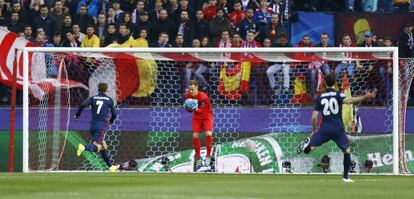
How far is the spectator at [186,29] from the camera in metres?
26.8

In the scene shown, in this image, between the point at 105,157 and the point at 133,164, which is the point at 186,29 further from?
the point at 105,157

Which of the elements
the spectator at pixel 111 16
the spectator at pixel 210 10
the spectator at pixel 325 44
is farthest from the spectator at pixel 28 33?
the spectator at pixel 325 44

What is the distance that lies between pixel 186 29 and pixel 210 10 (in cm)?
110

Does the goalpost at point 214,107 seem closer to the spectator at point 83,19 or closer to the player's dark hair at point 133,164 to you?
the player's dark hair at point 133,164

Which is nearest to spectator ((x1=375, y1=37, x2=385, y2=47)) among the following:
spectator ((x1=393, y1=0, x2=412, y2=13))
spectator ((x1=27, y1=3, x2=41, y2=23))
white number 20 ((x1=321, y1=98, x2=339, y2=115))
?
spectator ((x1=393, y1=0, x2=412, y2=13))

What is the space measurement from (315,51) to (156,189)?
8314 millimetres

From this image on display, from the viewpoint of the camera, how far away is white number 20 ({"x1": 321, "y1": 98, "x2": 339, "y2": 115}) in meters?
20.2

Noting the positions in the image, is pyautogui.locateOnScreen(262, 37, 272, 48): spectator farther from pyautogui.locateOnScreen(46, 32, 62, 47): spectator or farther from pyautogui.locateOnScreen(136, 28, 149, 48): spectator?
pyautogui.locateOnScreen(46, 32, 62, 47): spectator

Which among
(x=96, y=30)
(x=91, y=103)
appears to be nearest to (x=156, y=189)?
(x=91, y=103)

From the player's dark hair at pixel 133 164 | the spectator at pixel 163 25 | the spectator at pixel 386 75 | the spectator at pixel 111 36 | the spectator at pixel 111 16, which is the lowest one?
the player's dark hair at pixel 133 164

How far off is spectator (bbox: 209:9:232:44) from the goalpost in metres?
1.31

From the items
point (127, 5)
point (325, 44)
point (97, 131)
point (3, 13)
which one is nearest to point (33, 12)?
point (3, 13)

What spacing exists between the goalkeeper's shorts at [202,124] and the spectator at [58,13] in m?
4.84

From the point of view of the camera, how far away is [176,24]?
2728cm
